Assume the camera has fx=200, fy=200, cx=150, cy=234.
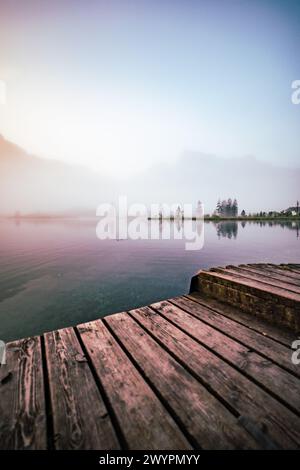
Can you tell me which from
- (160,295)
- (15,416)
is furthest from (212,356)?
(160,295)

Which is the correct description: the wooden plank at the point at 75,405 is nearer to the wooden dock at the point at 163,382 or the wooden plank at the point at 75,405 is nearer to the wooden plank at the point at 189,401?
the wooden dock at the point at 163,382

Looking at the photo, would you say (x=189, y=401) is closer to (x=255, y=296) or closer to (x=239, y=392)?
(x=239, y=392)

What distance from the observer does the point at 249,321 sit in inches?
108

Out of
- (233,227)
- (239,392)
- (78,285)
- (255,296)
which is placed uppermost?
(233,227)

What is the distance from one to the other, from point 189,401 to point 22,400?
1305 mm

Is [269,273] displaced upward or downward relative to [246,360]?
upward

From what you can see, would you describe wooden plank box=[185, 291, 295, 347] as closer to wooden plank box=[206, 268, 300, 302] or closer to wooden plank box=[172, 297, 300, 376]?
wooden plank box=[172, 297, 300, 376]

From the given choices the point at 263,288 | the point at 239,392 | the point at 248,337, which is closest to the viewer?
the point at 239,392

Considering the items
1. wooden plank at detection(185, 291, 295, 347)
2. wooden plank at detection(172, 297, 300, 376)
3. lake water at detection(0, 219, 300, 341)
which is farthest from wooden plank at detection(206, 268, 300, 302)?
lake water at detection(0, 219, 300, 341)

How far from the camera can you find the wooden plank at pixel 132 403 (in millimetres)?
1261

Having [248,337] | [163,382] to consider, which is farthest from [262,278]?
[163,382]

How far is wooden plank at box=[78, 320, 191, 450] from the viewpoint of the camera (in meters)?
1.26
